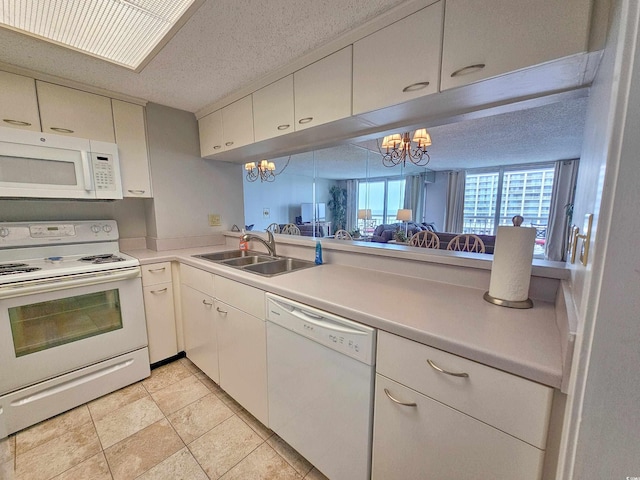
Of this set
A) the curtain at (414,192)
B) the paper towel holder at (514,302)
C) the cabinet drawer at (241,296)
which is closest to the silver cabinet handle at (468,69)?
the paper towel holder at (514,302)

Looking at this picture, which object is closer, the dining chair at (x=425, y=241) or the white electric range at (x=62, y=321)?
the white electric range at (x=62, y=321)

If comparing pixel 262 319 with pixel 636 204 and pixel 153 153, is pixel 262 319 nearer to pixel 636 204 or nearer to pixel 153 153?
pixel 636 204

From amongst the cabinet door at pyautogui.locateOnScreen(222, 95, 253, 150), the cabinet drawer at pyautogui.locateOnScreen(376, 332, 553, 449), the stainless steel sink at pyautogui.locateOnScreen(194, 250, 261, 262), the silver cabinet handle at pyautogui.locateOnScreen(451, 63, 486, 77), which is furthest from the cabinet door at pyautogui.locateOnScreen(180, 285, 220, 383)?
the silver cabinet handle at pyautogui.locateOnScreen(451, 63, 486, 77)

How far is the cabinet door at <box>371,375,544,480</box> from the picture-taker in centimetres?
66

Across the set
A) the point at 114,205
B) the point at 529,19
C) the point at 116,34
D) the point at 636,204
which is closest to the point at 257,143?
the point at 116,34

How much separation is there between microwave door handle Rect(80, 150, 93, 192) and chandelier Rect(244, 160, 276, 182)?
234 centimetres

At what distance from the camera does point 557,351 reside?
2.19ft

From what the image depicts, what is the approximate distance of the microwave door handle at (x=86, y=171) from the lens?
173 centimetres

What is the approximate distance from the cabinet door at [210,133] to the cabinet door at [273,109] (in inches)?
20.3

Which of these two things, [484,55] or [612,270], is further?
[484,55]

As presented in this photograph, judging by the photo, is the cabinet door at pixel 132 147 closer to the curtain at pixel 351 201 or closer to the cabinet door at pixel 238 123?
the cabinet door at pixel 238 123

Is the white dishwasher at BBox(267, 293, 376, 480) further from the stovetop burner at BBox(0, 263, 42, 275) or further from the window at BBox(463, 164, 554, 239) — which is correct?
the window at BBox(463, 164, 554, 239)

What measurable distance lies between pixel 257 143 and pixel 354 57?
886mm

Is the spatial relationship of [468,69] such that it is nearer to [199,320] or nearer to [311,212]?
[199,320]
